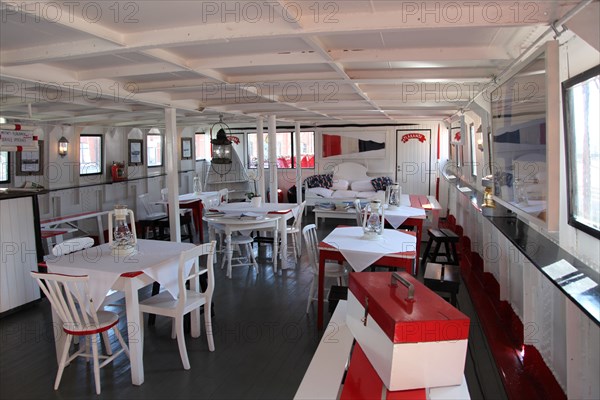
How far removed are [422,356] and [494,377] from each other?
7.97ft

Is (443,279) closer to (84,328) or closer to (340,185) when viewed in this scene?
(84,328)

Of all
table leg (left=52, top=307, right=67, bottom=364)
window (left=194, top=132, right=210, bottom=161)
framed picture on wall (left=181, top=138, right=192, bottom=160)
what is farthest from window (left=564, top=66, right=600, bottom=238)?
window (left=194, top=132, right=210, bottom=161)

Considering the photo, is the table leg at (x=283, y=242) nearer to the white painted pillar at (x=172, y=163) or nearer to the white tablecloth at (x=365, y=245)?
the white painted pillar at (x=172, y=163)

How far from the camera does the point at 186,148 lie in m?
11.7

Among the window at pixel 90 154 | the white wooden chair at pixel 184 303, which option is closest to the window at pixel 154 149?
the window at pixel 90 154

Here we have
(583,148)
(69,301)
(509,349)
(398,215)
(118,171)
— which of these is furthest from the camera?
(118,171)

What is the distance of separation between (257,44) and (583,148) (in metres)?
2.12

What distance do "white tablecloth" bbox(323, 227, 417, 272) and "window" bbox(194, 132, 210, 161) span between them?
852 centimetres

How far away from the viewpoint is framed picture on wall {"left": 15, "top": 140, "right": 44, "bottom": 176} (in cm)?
716

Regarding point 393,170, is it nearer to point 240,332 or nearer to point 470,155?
point 470,155

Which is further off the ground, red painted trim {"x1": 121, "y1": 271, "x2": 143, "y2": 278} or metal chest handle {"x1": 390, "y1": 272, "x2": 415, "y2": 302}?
metal chest handle {"x1": 390, "y1": 272, "x2": 415, "y2": 302}

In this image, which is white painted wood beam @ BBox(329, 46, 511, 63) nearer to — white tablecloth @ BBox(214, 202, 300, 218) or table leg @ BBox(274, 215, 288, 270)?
table leg @ BBox(274, 215, 288, 270)

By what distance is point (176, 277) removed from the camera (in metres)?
3.65

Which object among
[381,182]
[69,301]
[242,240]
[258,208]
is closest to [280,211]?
Result: [258,208]
